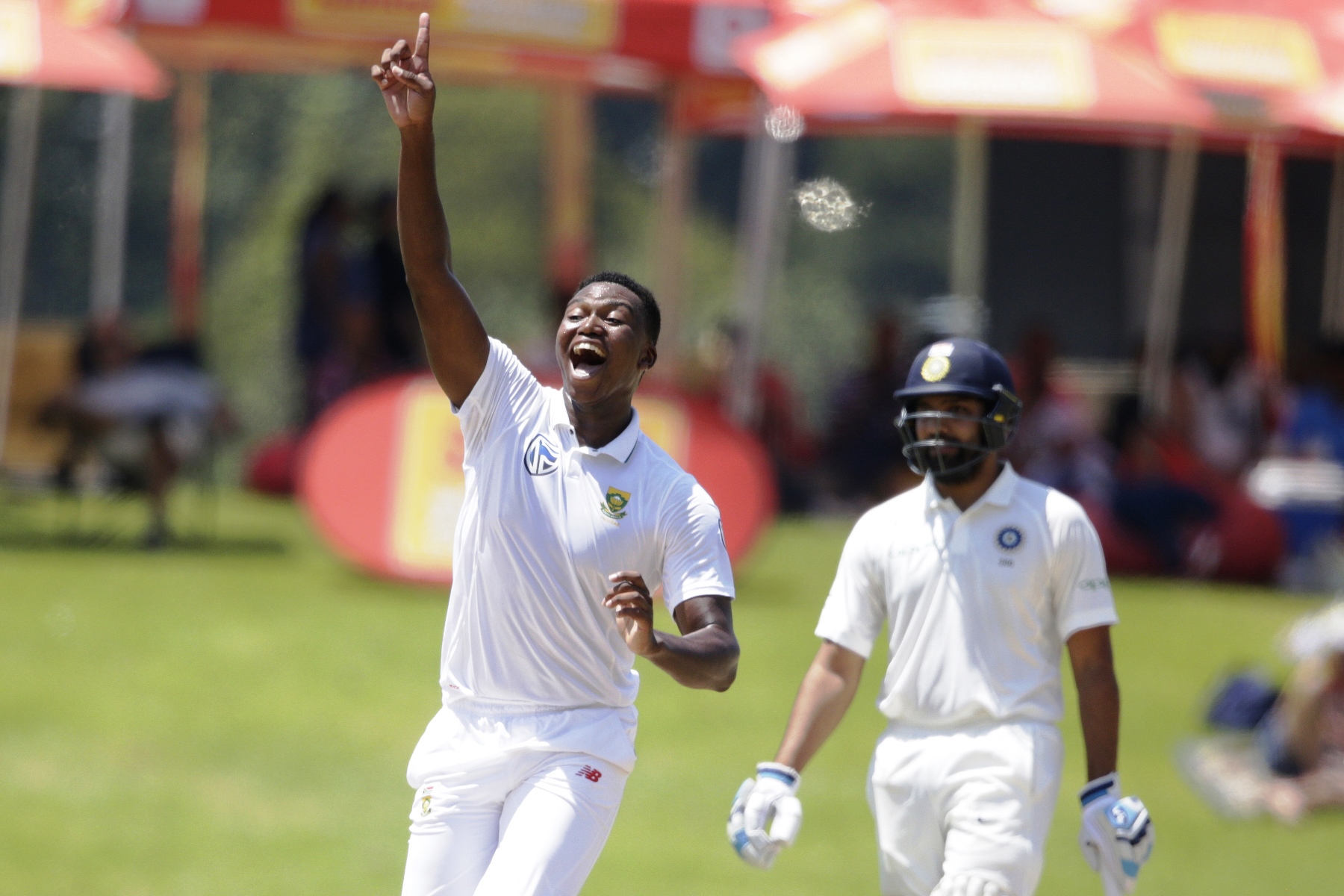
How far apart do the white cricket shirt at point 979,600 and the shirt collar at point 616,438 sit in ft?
2.69

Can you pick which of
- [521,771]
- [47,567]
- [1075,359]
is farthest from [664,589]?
[1075,359]

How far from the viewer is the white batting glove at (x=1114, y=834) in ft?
14.5

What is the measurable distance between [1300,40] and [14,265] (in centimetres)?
1059

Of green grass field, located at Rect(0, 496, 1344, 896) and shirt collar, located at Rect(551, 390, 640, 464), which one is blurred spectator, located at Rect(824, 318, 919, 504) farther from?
shirt collar, located at Rect(551, 390, 640, 464)

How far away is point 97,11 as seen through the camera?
471 inches

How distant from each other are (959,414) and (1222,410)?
36.9 ft

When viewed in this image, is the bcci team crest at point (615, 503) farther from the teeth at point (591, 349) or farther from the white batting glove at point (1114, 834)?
the white batting glove at point (1114, 834)

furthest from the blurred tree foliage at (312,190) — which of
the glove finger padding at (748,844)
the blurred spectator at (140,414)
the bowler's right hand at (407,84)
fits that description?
the bowler's right hand at (407,84)

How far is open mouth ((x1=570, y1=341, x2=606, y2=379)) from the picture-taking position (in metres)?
4.02

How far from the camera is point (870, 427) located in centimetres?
1477

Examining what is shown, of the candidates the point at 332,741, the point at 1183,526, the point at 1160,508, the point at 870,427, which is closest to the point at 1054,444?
the point at 1160,508

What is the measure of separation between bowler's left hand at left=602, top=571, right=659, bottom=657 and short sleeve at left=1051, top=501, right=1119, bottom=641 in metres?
1.41

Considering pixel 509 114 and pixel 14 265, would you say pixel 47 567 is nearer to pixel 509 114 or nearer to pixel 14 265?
pixel 14 265

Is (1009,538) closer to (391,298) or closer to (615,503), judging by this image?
(615,503)
